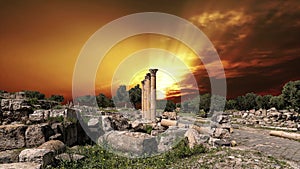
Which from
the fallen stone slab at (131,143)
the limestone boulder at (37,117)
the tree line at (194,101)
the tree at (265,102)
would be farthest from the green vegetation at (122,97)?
the fallen stone slab at (131,143)

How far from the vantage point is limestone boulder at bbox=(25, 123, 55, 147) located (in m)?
11.5

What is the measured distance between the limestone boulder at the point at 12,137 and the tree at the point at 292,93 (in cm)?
3845

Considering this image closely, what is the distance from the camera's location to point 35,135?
11711 millimetres

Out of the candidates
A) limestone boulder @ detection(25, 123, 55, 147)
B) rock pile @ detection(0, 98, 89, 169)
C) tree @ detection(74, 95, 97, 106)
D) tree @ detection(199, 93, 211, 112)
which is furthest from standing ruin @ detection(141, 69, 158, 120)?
tree @ detection(74, 95, 97, 106)

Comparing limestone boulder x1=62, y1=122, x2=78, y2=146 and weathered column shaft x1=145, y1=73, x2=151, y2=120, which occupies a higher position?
weathered column shaft x1=145, y1=73, x2=151, y2=120

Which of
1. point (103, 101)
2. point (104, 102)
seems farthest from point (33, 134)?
point (103, 101)

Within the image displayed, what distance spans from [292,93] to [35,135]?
38.6 m

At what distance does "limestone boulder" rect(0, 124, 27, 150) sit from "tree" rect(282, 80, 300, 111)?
38.4m

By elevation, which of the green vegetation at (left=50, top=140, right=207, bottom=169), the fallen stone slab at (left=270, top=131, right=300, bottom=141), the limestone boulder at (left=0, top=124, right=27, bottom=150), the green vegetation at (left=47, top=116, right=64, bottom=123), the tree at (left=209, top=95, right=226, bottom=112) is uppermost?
the tree at (left=209, top=95, right=226, bottom=112)

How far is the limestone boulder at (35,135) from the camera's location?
37.8 ft

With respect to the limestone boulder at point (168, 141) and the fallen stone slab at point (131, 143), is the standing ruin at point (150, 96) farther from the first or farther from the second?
the fallen stone slab at point (131, 143)

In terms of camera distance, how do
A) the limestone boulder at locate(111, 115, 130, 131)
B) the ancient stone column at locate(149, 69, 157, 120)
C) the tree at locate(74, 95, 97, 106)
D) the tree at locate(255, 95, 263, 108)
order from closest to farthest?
the limestone boulder at locate(111, 115, 130, 131) → the ancient stone column at locate(149, 69, 157, 120) → the tree at locate(74, 95, 97, 106) → the tree at locate(255, 95, 263, 108)

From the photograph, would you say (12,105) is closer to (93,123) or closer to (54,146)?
(54,146)

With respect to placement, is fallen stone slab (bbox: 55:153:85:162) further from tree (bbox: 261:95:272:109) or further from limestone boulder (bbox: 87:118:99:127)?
tree (bbox: 261:95:272:109)
